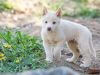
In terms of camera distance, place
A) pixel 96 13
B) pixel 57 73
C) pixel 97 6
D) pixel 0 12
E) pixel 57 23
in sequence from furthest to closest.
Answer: pixel 97 6
pixel 96 13
pixel 0 12
pixel 57 23
pixel 57 73

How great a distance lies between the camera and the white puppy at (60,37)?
689 centimetres

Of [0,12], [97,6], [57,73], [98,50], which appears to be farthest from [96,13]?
[57,73]

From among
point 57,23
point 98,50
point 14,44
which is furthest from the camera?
point 98,50

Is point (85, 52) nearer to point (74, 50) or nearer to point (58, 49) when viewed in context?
point (74, 50)

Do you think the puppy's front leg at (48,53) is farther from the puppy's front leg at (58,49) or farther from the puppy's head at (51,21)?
the puppy's head at (51,21)

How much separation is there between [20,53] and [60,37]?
2.80 ft

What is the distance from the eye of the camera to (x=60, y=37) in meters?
7.02

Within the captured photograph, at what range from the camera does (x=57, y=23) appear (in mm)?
6945

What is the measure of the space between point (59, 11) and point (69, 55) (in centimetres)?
151

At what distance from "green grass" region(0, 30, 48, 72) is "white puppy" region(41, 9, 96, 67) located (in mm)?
299

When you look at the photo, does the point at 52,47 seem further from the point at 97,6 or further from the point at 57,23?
the point at 97,6

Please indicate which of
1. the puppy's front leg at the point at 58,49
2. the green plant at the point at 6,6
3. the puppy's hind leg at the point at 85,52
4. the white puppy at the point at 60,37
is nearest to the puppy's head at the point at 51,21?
the white puppy at the point at 60,37

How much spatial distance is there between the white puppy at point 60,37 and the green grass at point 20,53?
299mm

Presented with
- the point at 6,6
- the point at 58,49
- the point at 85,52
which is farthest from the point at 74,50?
the point at 6,6
